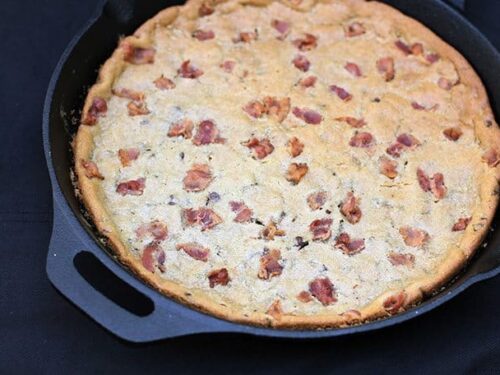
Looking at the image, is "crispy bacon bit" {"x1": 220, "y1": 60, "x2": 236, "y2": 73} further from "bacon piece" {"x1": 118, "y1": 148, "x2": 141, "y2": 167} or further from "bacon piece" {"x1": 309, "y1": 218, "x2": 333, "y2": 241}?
"bacon piece" {"x1": 309, "y1": 218, "x2": 333, "y2": 241}

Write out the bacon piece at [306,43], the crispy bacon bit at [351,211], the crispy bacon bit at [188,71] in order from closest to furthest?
the crispy bacon bit at [351,211], the crispy bacon bit at [188,71], the bacon piece at [306,43]

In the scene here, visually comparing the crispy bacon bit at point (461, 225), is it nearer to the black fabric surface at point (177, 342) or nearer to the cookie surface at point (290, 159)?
the cookie surface at point (290, 159)

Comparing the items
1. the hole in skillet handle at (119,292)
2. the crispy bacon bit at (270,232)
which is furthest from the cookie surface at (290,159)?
the hole in skillet handle at (119,292)

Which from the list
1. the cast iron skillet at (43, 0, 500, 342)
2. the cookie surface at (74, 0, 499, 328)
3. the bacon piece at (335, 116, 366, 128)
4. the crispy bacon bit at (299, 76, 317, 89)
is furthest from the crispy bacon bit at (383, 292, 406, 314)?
the crispy bacon bit at (299, 76, 317, 89)

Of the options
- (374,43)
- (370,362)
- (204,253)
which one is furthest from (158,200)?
(374,43)

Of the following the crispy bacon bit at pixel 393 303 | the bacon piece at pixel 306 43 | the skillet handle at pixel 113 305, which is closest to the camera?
the skillet handle at pixel 113 305

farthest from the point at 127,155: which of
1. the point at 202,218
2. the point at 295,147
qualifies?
the point at 295,147

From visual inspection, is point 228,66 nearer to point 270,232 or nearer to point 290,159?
point 290,159
